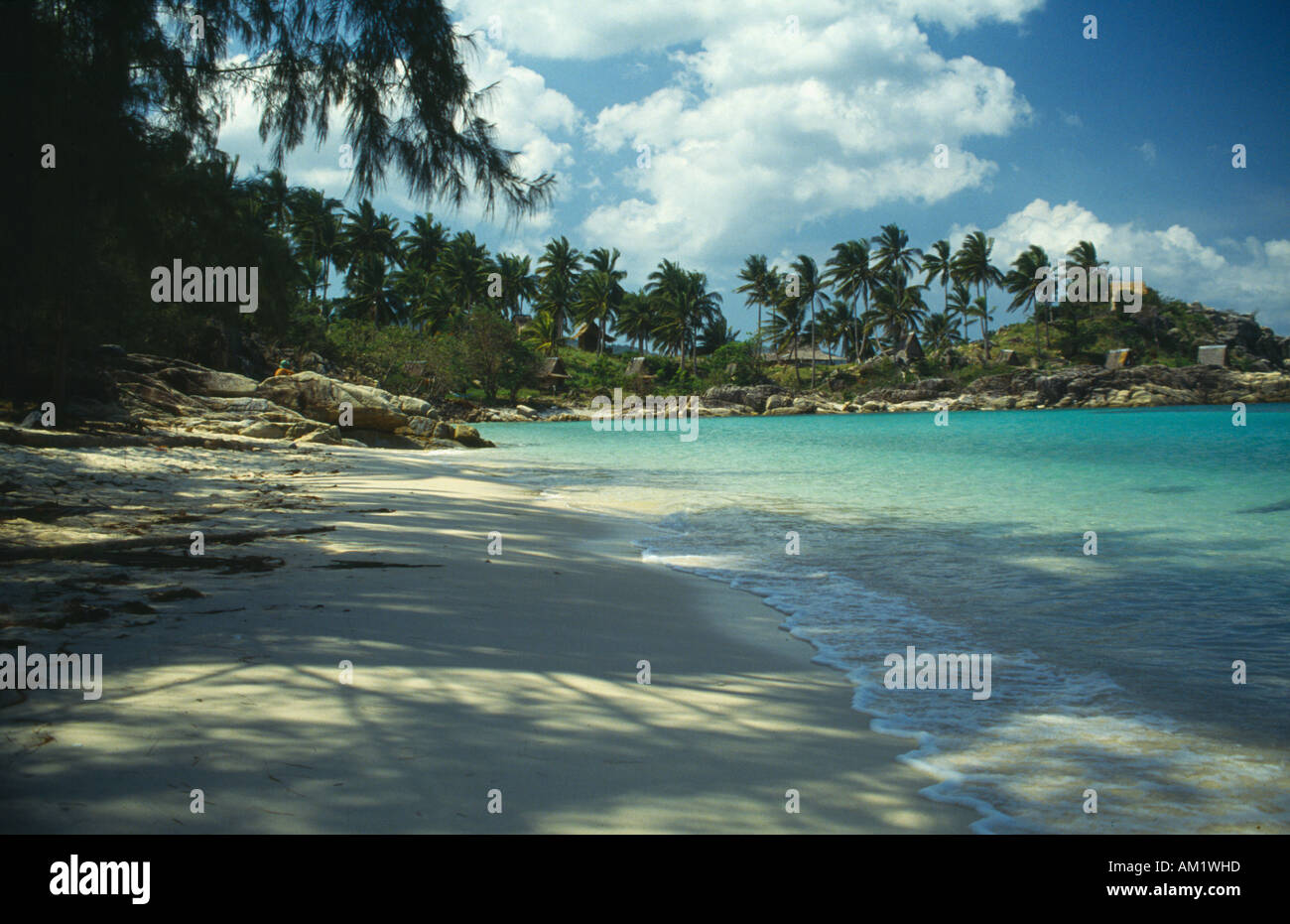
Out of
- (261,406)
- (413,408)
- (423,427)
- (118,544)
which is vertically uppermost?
(413,408)

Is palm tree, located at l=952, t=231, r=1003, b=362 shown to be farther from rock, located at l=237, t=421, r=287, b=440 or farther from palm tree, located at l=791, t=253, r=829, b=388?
rock, located at l=237, t=421, r=287, b=440

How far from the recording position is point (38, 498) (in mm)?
7246

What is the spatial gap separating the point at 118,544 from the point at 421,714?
12.3 feet

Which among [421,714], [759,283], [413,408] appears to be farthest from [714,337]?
[421,714]

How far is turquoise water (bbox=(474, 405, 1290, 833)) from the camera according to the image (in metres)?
3.26

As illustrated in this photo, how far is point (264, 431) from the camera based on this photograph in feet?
59.6

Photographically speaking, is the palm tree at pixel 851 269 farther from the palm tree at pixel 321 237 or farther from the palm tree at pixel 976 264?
the palm tree at pixel 321 237

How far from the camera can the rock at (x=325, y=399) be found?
2273 centimetres

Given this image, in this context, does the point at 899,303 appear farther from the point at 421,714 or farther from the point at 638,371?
the point at 421,714

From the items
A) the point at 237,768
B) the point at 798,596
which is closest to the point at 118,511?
the point at 237,768

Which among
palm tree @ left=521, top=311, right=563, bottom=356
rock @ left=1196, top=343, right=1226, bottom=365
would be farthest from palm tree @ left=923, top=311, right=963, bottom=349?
palm tree @ left=521, top=311, right=563, bottom=356

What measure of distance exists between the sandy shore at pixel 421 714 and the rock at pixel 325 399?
1780cm

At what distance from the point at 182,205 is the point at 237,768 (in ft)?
22.7
